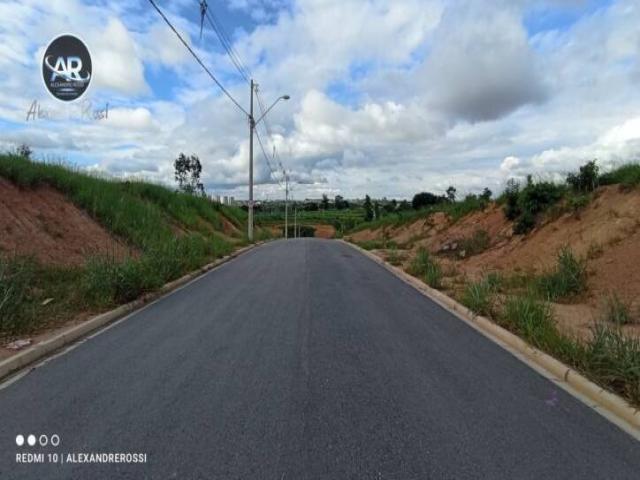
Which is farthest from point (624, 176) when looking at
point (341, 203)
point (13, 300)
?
point (341, 203)

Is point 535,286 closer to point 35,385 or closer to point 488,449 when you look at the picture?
point 488,449

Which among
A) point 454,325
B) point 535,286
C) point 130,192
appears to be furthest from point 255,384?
point 130,192

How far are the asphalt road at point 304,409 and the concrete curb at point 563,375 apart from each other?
19 cm

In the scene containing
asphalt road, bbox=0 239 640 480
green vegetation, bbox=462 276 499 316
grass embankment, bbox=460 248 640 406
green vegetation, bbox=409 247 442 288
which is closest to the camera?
asphalt road, bbox=0 239 640 480

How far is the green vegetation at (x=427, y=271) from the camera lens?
527 inches

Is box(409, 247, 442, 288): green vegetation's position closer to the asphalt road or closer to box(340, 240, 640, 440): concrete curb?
box(340, 240, 640, 440): concrete curb

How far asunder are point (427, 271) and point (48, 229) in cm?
1081

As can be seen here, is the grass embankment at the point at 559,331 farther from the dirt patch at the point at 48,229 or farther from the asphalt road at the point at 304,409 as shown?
the dirt patch at the point at 48,229

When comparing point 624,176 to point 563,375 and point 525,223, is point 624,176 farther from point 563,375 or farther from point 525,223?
point 563,375

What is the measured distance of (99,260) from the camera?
10.4 m

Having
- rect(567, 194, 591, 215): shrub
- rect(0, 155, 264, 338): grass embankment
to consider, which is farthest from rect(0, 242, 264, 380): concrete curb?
rect(567, 194, 591, 215): shrub

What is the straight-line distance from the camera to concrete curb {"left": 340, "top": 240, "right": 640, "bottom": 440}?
4.79m

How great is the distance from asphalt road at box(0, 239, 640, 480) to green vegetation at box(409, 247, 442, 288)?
508cm

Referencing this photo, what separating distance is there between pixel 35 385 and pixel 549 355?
610cm
